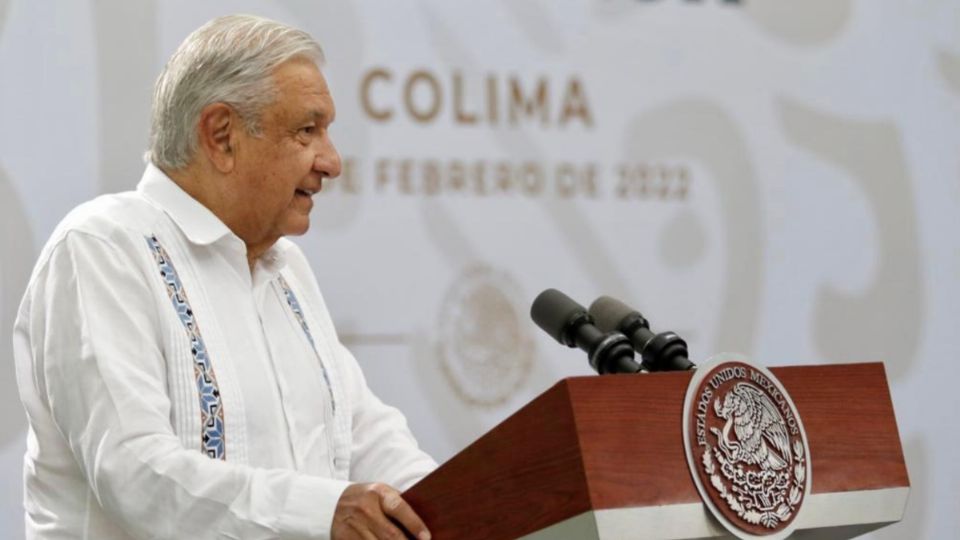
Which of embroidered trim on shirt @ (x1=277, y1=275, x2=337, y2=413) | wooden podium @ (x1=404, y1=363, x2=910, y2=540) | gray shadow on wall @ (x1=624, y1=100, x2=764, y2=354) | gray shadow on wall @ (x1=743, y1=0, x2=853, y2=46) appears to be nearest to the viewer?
wooden podium @ (x1=404, y1=363, x2=910, y2=540)

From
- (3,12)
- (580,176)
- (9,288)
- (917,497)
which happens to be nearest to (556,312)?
(9,288)

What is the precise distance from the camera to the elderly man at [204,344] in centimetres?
212

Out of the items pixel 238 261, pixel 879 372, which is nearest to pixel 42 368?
pixel 238 261

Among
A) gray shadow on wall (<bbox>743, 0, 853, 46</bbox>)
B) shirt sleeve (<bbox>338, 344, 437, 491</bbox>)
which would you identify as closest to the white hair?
shirt sleeve (<bbox>338, 344, 437, 491</bbox>)

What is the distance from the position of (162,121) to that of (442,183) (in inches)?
47.0

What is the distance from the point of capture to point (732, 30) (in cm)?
400

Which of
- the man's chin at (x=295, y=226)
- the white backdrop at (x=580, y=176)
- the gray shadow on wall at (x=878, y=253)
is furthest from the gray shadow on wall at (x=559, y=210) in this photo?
the man's chin at (x=295, y=226)

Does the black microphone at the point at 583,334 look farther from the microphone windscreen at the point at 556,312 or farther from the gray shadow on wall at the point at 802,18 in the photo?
the gray shadow on wall at the point at 802,18

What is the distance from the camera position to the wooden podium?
1755mm

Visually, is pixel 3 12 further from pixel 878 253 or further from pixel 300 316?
pixel 878 253

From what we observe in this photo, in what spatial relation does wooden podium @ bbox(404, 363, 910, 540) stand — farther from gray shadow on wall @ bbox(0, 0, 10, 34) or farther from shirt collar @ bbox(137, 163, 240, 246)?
gray shadow on wall @ bbox(0, 0, 10, 34)

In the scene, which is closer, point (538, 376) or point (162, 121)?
point (162, 121)

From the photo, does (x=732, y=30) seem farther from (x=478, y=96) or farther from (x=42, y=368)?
(x=42, y=368)

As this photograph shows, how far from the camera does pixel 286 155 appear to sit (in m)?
2.43
